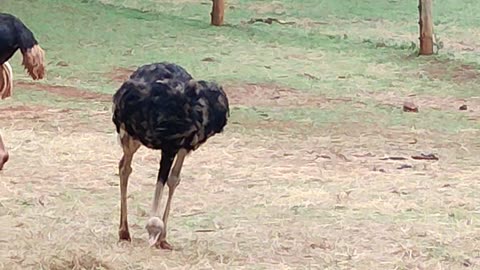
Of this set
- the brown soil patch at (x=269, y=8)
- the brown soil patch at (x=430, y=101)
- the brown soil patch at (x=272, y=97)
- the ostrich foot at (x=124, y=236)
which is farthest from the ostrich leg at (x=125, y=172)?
the brown soil patch at (x=269, y=8)

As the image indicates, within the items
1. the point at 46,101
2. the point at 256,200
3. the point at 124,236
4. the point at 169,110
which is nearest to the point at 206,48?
the point at 46,101

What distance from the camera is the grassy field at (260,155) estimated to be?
5051mm

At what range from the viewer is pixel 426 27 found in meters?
13.6

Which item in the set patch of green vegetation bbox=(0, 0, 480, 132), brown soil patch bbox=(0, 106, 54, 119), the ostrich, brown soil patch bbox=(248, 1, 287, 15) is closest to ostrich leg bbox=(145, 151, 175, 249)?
the ostrich

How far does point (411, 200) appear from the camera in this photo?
617cm

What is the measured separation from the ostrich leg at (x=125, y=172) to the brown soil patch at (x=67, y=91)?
511 centimetres

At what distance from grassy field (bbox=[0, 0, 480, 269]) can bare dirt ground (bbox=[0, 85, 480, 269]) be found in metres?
0.01

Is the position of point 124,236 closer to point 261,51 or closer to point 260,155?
point 260,155

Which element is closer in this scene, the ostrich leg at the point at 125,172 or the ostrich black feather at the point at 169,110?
the ostrich black feather at the point at 169,110

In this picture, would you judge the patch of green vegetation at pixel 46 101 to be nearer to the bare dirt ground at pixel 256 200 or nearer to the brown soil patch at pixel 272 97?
the bare dirt ground at pixel 256 200

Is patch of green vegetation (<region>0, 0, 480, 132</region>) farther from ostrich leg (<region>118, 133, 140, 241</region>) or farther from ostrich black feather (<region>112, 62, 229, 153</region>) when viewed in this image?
ostrich black feather (<region>112, 62, 229, 153</region>)

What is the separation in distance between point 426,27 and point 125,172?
9.29 metres

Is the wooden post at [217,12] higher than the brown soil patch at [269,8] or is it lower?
higher

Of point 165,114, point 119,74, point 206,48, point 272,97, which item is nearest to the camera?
point 165,114
